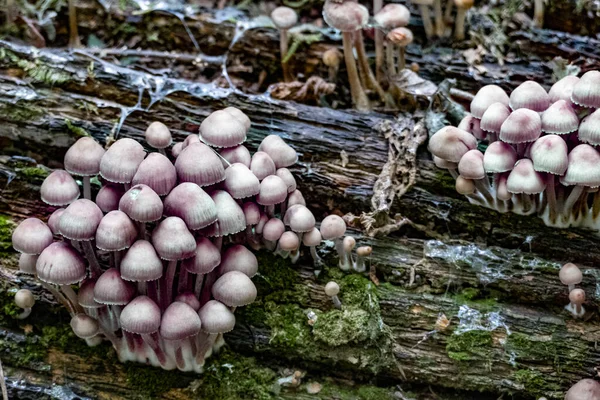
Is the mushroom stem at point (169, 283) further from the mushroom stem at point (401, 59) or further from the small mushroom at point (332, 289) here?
the mushroom stem at point (401, 59)

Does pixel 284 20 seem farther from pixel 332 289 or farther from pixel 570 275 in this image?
pixel 570 275

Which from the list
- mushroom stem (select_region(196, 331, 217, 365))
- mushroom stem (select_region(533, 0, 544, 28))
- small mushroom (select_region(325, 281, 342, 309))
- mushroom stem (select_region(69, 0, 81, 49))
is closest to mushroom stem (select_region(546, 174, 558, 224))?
small mushroom (select_region(325, 281, 342, 309))

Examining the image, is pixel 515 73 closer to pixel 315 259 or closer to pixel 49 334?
pixel 315 259

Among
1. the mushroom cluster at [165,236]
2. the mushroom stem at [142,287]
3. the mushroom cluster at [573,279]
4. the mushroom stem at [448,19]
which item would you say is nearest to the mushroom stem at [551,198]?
the mushroom cluster at [573,279]

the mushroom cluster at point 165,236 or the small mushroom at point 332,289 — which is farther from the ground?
the mushroom cluster at point 165,236

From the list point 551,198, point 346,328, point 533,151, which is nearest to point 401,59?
point 533,151
